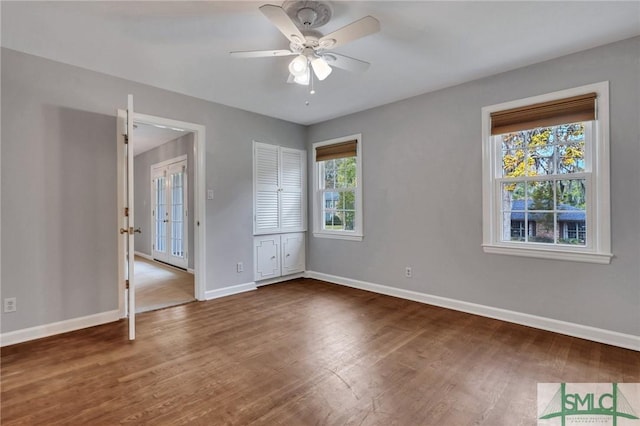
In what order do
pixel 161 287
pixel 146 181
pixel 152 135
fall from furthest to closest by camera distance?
pixel 146 181 → pixel 152 135 → pixel 161 287

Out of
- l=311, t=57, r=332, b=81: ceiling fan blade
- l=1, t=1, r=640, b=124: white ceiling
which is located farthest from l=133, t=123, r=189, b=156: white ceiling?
l=311, t=57, r=332, b=81: ceiling fan blade

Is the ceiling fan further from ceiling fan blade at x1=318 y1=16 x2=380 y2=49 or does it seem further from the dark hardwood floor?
the dark hardwood floor

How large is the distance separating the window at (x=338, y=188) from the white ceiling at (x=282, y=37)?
125 centimetres

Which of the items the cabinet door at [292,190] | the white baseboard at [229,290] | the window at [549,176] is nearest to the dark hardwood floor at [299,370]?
the white baseboard at [229,290]

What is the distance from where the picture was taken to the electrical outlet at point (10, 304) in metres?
2.64

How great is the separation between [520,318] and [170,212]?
617 centimetres

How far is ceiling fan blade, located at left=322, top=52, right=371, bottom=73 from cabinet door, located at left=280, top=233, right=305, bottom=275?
2.93m

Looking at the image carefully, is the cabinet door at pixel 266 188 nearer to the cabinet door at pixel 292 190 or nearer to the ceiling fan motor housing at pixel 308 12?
the cabinet door at pixel 292 190

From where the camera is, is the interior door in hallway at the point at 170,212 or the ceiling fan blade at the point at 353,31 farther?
the interior door in hallway at the point at 170,212

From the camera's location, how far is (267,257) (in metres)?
4.64

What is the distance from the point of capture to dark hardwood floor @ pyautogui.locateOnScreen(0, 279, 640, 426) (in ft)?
5.79

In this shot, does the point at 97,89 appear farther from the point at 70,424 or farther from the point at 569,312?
the point at 569,312

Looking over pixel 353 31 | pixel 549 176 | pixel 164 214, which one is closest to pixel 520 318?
pixel 549 176

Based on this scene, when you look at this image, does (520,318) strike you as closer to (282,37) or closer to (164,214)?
(282,37)
